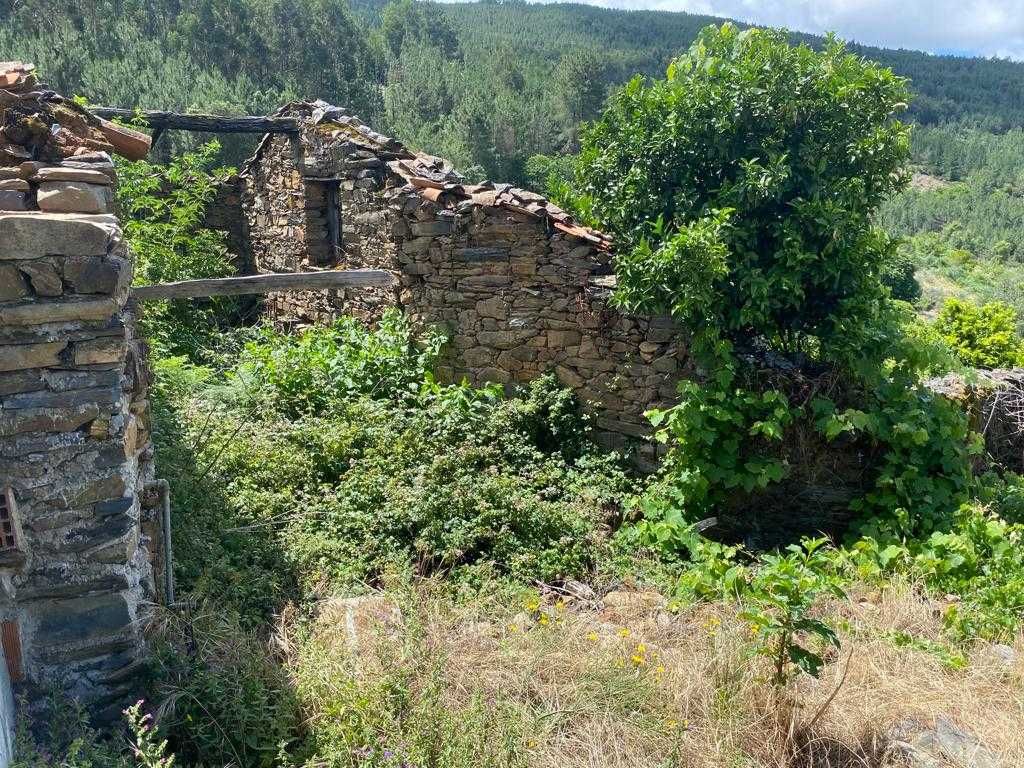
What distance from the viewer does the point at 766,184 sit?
5.09 meters

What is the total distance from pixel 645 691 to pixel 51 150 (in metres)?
3.70

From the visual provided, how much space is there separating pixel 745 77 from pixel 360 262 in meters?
3.99

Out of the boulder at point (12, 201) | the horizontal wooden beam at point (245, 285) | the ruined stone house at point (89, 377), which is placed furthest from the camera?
the horizontal wooden beam at point (245, 285)

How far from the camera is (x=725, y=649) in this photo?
11.8ft

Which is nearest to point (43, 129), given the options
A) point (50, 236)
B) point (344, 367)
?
point (50, 236)

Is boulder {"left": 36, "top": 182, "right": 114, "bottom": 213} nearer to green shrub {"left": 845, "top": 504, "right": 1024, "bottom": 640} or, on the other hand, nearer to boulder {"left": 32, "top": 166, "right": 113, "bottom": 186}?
boulder {"left": 32, "top": 166, "right": 113, "bottom": 186}

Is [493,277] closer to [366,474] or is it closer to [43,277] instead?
[366,474]

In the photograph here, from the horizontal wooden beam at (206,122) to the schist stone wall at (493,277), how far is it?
361mm

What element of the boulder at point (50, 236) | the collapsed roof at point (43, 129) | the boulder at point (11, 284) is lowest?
the boulder at point (11, 284)

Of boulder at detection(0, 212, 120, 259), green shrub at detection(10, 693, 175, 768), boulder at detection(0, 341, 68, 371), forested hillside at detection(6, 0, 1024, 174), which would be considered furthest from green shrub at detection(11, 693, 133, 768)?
forested hillside at detection(6, 0, 1024, 174)

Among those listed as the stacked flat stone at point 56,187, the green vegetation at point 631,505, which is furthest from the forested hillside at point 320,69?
the stacked flat stone at point 56,187

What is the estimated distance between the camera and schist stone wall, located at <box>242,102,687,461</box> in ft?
19.5

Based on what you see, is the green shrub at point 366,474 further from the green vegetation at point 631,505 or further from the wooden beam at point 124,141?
the wooden beam at point 124,141

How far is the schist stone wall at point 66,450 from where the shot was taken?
2.81 metres
